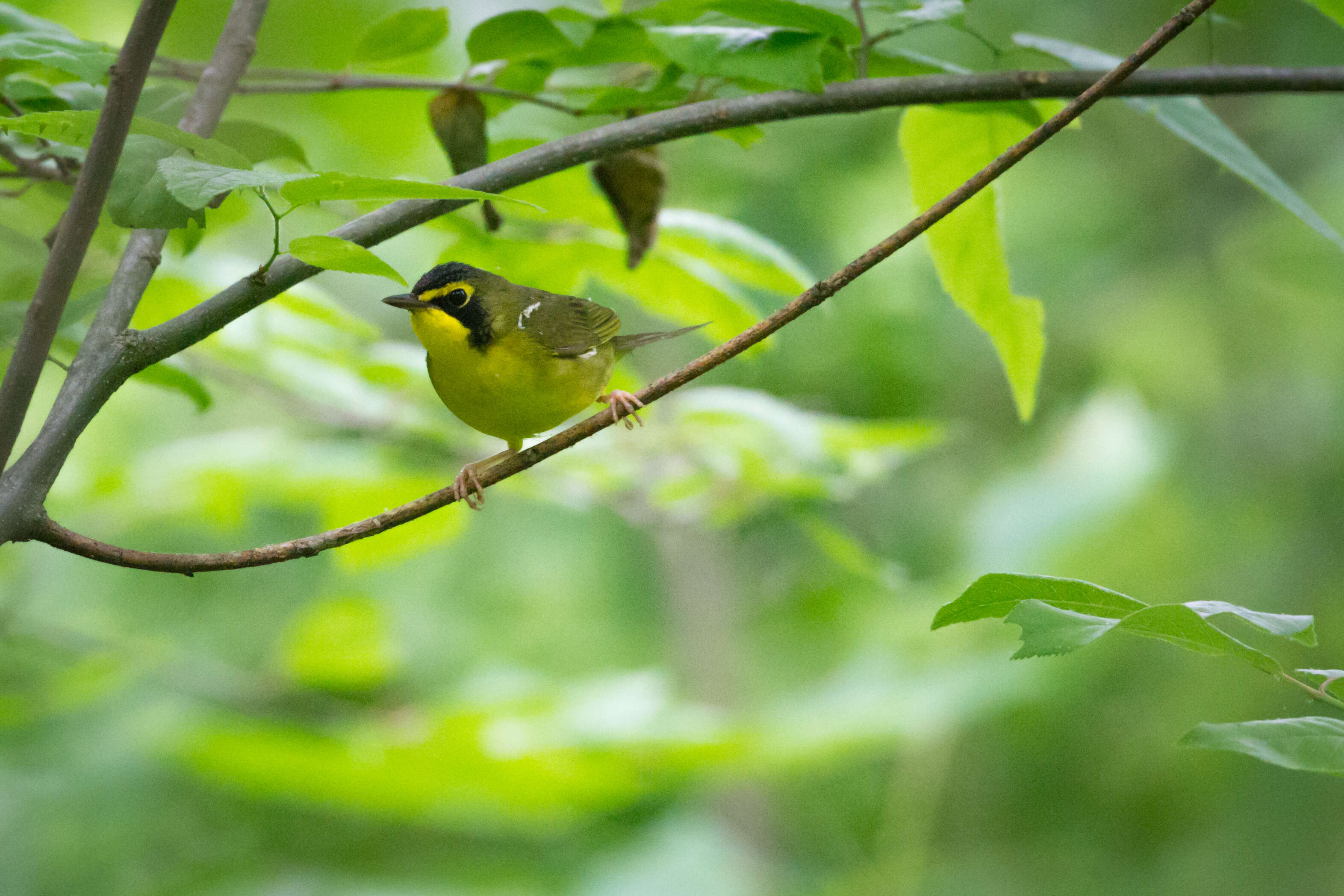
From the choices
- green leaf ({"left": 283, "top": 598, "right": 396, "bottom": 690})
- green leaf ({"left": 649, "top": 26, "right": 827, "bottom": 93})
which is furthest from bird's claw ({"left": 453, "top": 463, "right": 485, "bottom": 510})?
green leaf ({"left": 283, "top": 598, "right": 396, "bottom": 690})

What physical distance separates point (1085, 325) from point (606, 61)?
3053mm

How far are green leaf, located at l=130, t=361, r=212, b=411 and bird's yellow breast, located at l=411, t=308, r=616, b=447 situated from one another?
1.03ft

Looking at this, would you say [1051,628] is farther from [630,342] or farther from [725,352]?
[630,342]

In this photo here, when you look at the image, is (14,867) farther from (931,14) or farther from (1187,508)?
(1187,508)

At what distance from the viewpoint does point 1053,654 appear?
23.6 inches

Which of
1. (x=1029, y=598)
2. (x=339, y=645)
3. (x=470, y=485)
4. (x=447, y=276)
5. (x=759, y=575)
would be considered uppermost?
(x=1029, y=598)

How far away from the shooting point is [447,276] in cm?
135

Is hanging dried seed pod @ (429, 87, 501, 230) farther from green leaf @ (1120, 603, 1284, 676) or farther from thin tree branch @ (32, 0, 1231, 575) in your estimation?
green leaf @ (1120, 603, 1284, 676)

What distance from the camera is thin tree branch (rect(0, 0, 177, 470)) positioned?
21.0 inches

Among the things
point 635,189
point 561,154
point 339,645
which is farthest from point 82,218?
point 339,645

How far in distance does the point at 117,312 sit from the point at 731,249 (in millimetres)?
827

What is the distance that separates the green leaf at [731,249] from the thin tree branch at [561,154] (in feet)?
1.64

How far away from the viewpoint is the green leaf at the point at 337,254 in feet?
1.99

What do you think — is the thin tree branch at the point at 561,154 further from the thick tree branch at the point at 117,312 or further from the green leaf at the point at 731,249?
the green leaf at the point at 731,249
